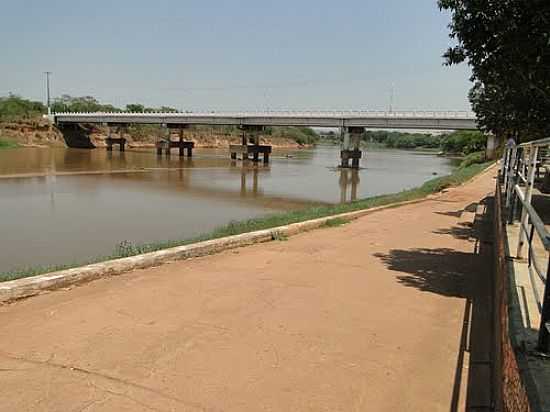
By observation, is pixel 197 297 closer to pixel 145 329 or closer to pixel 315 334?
pixel 145 329

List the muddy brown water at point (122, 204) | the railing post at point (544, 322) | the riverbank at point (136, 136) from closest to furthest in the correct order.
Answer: the railing post at point (544, 322) < the muddy brown water at point (122, 204) < the riverbank at point (136, 136)

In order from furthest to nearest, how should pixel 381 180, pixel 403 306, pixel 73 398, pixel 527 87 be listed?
pixel 381 180 < pixel 527 87 < pixel 403 306 < pixel 73 398

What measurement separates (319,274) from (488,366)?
9.90 ft

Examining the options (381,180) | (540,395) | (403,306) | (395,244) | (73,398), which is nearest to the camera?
(540,395)

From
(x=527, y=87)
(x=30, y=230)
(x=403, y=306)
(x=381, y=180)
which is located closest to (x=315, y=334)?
(x=403, y=306)

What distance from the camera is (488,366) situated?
4.00 metres

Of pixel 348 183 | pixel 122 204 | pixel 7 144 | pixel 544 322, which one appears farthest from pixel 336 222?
pixel 7 144

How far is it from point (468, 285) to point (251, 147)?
5421 centimetres

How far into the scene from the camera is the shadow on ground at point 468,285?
3.75m

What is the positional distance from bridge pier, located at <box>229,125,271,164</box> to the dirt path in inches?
2077

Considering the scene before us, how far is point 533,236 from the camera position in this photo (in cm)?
473

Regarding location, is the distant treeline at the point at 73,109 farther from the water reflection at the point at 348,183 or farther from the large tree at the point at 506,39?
the large tree at the point at 506,39

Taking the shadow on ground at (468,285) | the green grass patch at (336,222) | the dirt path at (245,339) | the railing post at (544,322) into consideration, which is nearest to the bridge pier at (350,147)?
the green grass patch at (336,222)

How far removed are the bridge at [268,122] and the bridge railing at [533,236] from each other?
39233mm
